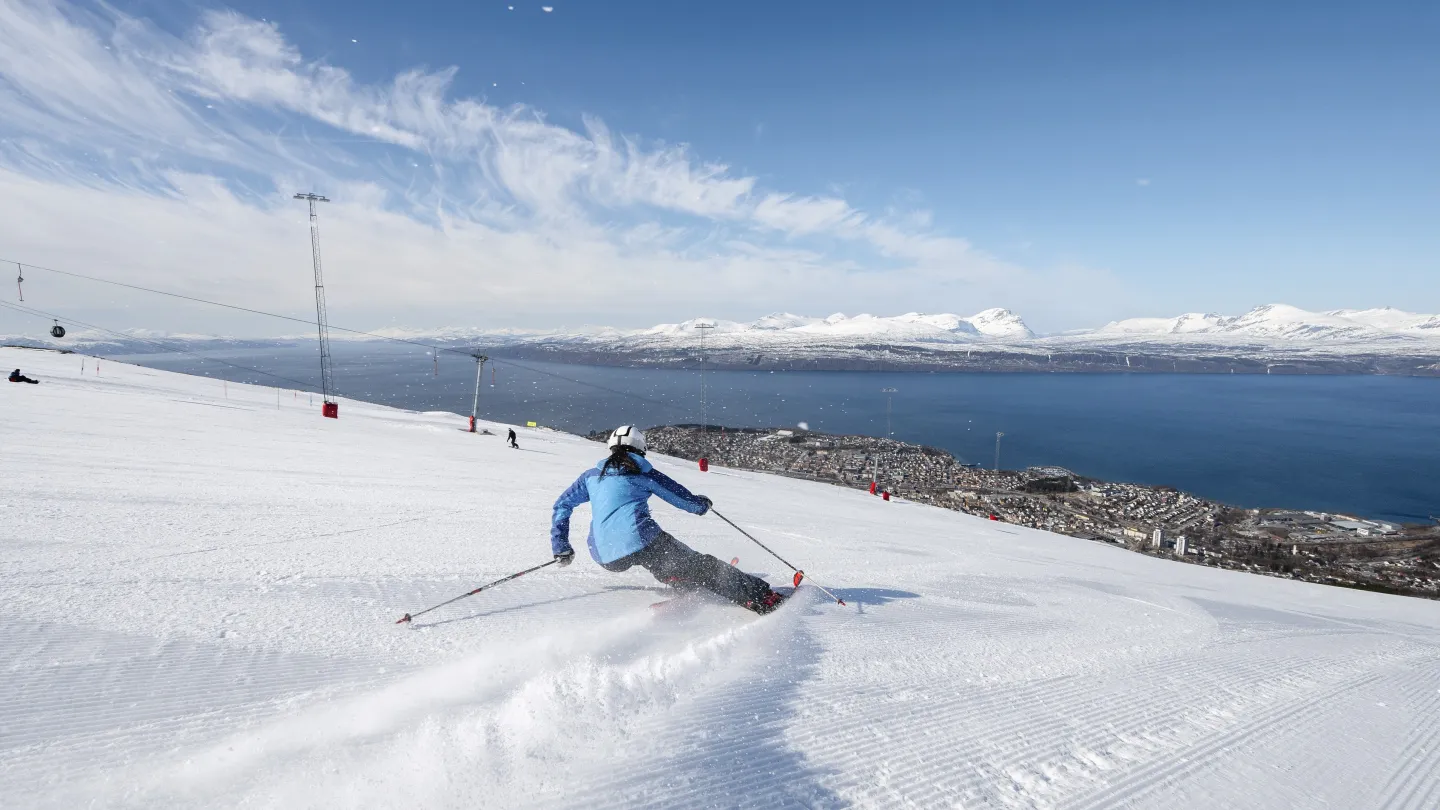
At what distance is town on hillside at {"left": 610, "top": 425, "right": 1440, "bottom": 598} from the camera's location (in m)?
36.2

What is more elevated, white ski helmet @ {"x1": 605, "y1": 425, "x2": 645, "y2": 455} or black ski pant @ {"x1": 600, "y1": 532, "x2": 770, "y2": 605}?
white ski helmet @ {"x1": 605, "y1": 425, "x2": 645, "y2": 455}

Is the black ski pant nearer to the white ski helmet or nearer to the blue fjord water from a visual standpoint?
the white ski helmet

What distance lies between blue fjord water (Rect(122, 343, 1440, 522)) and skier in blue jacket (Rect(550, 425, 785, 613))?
73.5 metres

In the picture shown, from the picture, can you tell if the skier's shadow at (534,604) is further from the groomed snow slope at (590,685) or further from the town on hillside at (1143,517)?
the town on hillside at (1143,517)

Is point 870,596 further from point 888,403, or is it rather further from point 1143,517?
point 888,403

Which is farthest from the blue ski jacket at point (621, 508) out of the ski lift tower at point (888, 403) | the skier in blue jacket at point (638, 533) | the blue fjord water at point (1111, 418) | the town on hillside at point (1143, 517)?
the ski lift tower at point (888, 403)

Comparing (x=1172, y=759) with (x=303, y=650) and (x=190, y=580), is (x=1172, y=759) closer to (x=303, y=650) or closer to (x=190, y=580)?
(x=303, y=650)

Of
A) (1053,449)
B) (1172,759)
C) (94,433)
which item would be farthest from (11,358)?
(1053,449)

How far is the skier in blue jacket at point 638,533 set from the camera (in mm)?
4047

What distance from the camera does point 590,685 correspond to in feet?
8.05

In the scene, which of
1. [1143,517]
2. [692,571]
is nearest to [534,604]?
[692,571]

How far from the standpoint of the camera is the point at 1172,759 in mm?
2496

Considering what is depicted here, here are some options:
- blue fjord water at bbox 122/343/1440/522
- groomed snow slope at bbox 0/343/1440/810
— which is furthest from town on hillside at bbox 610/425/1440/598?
groomed snow slope at bbox 0/343/1440/810

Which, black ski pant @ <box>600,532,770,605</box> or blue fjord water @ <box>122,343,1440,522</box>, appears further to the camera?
blue fjord water @ <box>122,343,1440,522</box>
